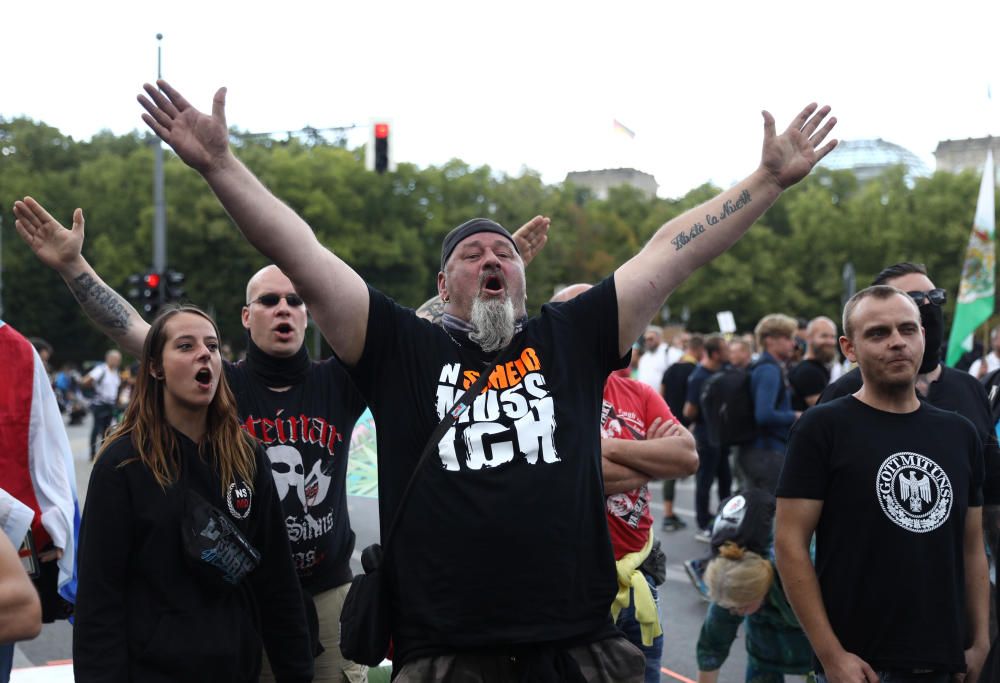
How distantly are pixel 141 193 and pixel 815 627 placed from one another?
166 ft

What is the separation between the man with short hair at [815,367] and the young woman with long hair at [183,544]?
603 centimetres

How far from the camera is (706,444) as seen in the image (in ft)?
37.5

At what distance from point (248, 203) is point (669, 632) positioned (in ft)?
18.1

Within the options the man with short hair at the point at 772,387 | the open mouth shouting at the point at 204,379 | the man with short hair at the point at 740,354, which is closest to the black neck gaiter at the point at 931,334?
the open mouth shouting at the point at 204,379

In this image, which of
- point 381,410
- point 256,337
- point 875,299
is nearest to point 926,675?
point 875,299

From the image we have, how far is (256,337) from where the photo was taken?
4.15 meters

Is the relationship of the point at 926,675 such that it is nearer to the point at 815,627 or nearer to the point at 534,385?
the point at 815,627

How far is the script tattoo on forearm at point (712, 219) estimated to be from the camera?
9.96 feet

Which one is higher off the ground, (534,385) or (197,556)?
(534,385)

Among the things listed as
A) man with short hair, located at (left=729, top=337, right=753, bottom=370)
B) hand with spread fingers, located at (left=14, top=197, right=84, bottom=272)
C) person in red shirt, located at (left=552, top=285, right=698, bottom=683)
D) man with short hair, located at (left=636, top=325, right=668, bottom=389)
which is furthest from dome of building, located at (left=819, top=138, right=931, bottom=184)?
hand with spread fingers, located at (left=14, top=197, right=84, bottom=272)

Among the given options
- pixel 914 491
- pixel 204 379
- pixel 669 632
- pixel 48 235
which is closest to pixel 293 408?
pixel 204 379

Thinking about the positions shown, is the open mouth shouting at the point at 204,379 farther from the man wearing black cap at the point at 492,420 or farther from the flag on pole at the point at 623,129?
the flag on pole at the point at 623,129

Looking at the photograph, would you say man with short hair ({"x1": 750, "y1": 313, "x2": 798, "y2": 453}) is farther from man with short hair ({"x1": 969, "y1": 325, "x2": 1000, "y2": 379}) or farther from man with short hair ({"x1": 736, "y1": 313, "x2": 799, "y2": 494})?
man with short hair ({"x1": 969, "y1": 325, "x2": 1000, "y2": 379})

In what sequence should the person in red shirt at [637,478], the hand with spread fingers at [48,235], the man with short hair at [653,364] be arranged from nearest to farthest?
the hand with spread fingers at [48,235]
the person in red shirt at [637,478]
the man with short hair at [653,364]
